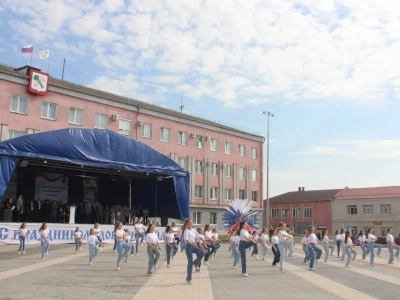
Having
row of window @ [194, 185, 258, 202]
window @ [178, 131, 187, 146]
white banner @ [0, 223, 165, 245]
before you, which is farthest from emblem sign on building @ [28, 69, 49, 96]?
row of window @ [194, 185, 258, 202]

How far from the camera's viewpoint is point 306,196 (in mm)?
79875

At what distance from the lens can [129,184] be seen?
37.6 m

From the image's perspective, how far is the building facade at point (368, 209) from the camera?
66.4m

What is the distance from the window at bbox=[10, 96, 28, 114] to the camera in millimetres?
33500

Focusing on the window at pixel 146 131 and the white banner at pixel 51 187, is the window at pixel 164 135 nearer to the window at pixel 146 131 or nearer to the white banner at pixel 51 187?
the window at pixel 146 131

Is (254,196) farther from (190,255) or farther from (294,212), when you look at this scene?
(190,255)

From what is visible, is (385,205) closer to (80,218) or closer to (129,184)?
(129,184)

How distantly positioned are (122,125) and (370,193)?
150 feet

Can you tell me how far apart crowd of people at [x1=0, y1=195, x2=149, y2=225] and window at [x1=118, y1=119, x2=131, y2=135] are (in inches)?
289

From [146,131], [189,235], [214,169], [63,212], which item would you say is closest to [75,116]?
[146,131]

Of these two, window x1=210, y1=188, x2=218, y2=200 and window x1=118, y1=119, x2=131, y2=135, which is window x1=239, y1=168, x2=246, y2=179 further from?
window x1=118, y1=119, x2=131, y2=135

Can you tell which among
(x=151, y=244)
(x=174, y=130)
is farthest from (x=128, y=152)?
(x=151, y=244)

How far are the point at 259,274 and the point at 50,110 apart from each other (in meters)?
25.4

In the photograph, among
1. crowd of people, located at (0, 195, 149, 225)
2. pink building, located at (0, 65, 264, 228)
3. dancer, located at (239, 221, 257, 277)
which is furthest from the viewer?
pink building, located at (0, 65, 264, 228)
